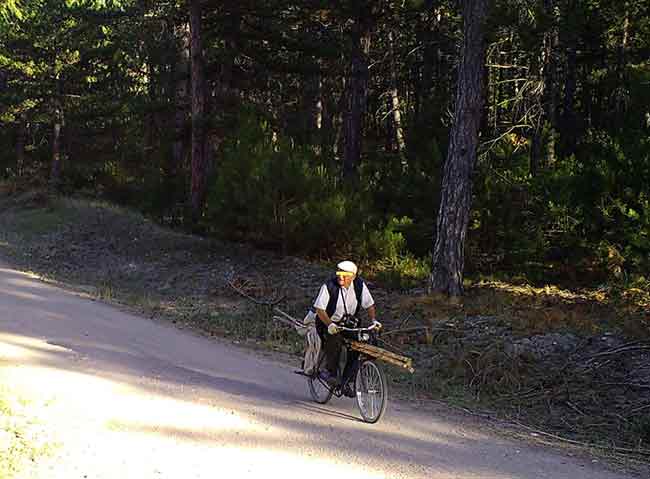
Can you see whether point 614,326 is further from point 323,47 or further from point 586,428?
point 323,47

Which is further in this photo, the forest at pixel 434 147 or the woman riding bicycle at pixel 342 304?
the forest at pixel 434 147

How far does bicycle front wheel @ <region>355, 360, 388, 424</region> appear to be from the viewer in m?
8.02

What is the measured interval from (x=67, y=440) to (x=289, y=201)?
13.0 meters

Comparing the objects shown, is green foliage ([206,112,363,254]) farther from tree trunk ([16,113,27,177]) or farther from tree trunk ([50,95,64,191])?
tree trunk ([16,113,27,177])

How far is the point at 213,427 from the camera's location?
7.29 m

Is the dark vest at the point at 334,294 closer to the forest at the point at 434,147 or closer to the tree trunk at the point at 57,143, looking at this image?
the forest at the point at 434,147

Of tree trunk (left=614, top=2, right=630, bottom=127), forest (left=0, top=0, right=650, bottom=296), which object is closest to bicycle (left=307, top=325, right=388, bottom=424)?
forest (left=0, top=0, right=650, bottom=296)

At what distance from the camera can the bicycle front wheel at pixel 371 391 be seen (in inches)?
316

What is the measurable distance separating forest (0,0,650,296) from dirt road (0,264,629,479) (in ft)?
23.1

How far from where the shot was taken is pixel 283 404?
28.7ft

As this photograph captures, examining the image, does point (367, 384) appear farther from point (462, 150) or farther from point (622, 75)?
point (622, 75)

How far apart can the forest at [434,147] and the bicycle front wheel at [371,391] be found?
738cm

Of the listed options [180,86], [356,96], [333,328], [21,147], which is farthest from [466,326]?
[21,147]

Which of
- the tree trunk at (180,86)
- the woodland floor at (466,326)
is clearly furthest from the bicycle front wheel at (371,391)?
the tree trunk at (180,86)
